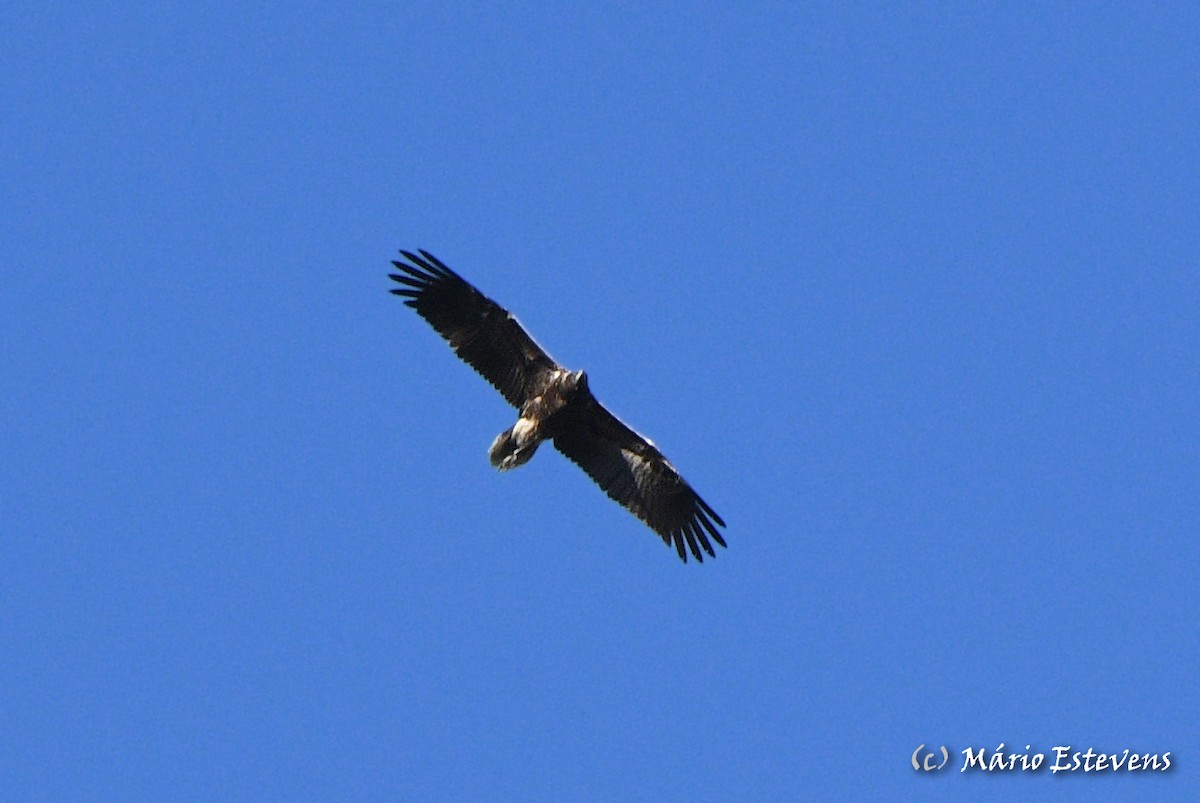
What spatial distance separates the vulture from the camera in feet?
69.4

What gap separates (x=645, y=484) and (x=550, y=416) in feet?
6.18

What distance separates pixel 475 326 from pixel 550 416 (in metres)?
1.72

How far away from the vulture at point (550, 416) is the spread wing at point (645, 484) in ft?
0.05

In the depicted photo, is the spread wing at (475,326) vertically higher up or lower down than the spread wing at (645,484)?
higher up

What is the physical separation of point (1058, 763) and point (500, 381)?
8.81 metres

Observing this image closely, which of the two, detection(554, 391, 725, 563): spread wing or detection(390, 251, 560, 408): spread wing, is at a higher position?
detection(390, 251, 560, 408): spread wing

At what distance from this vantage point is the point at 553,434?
2155 cm

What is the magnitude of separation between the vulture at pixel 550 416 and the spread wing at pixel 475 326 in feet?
0.05

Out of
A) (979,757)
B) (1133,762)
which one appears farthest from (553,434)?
(1133,762)

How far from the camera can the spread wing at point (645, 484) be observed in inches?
861

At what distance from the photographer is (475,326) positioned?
21.7 m

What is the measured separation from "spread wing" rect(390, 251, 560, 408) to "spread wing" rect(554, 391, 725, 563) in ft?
3.38

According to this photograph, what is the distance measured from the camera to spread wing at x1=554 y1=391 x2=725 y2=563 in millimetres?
21859

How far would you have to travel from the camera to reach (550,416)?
21.2 m
